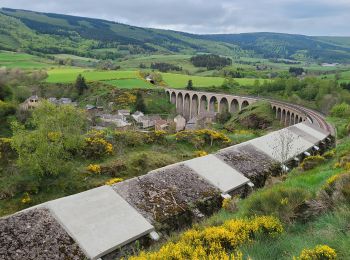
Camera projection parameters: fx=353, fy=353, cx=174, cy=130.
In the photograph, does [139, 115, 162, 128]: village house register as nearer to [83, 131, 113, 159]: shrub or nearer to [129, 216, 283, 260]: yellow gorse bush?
[83, 131, 113, 159]: shrub

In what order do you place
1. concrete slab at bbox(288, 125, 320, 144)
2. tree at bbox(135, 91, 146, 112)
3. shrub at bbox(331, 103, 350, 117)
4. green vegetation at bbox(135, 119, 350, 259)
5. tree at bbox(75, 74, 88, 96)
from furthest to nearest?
tree at bbox(75, 74, 88, 96) → tree at bbox(135, 91, 146, 112) → shrub at bbox(331, 103, 350, 117) → concrete slab at bbox(288, 125, 320, 144) → green vegetation at bbox(135, 119, 350, 259)

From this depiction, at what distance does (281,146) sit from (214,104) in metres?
79.5

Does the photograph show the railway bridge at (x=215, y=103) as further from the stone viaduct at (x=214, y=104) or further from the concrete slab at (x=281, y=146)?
the concrete slab at (x=281, y=146)

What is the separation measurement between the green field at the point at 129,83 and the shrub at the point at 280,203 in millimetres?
106678

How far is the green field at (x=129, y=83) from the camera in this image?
117m

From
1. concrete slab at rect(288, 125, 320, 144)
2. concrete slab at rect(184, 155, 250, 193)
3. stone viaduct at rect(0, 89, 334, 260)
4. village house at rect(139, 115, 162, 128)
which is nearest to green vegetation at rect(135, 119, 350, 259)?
stone viaduct at rect(0, 89, 334, 260)

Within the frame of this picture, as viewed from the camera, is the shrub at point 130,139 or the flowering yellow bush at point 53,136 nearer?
the flowering yellow bush at point 53,136

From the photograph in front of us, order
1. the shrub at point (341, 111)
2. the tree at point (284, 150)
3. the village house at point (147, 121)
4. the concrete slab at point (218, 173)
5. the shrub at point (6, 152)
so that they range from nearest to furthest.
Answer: the concrete slab at point (218, 173), the tree at point (284, 150), the shrub at point (6, 152), the shrub at point (341, 111), the village house at point (147, 121)

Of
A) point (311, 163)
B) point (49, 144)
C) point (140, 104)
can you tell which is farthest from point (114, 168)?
point (140, 104)

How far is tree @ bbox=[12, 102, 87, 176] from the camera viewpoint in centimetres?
1955

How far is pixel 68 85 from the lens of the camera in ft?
376

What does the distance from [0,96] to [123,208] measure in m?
58.2

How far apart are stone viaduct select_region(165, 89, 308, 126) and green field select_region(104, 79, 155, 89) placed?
8561 millimetres

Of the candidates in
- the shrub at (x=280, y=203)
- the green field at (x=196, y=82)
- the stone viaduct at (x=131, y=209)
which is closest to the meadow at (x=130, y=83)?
the green field at (x=196, y=82)
